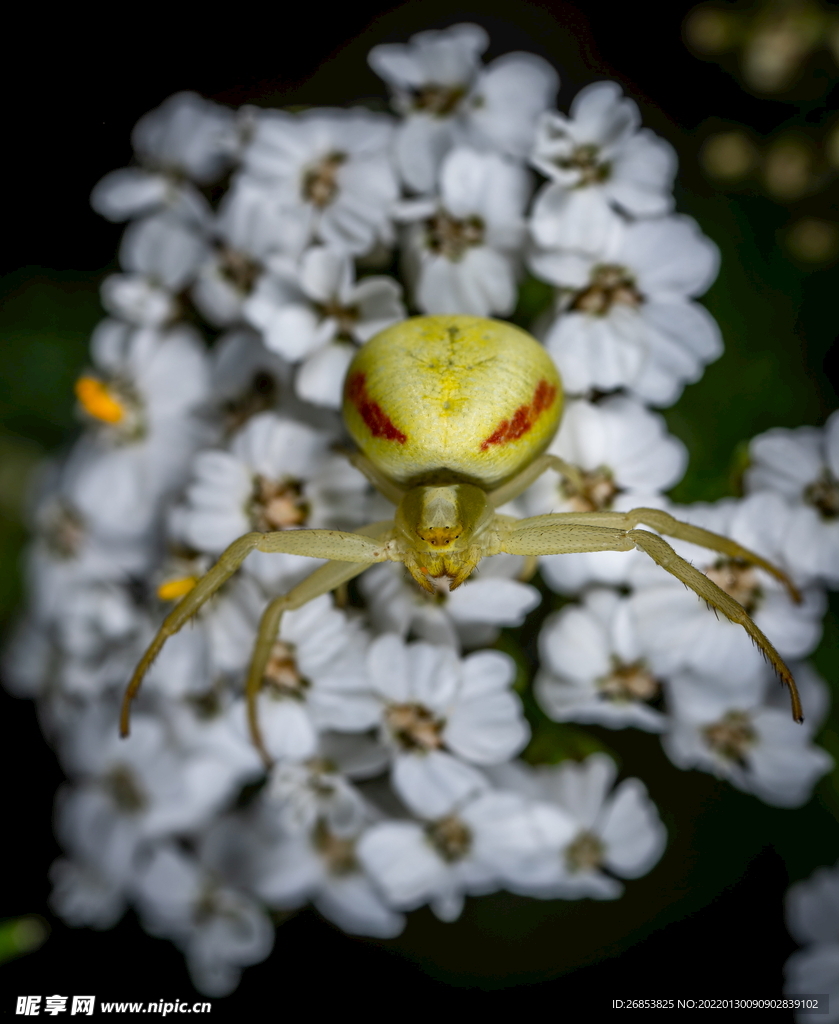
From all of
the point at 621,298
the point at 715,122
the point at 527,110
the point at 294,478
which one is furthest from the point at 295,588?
the point at 715,122

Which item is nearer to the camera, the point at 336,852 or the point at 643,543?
the point at 643,543

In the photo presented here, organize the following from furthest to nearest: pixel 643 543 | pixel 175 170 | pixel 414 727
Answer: pixel 175 170, pixel 414 727, pixel 643 543

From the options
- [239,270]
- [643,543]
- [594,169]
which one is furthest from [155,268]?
[643,543]

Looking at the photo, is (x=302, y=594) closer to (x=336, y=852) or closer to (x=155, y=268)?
(x=336, y=852)

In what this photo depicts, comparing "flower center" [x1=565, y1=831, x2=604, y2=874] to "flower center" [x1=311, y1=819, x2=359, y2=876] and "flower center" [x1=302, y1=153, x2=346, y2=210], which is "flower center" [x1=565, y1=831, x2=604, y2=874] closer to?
"flower center" [x1=311, y1=819, x2=359, y2=876]

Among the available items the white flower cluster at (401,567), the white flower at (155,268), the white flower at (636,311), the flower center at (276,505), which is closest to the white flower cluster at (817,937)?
the white flower cluster at (401,567)

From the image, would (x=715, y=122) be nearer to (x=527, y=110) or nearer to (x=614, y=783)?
(x=527, y=110)

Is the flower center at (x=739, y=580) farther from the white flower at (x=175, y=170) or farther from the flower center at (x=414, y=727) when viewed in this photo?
the white flower at (x=175, y=170)

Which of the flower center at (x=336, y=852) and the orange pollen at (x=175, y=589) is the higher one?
the orange pollen at (x=175, y=589)
